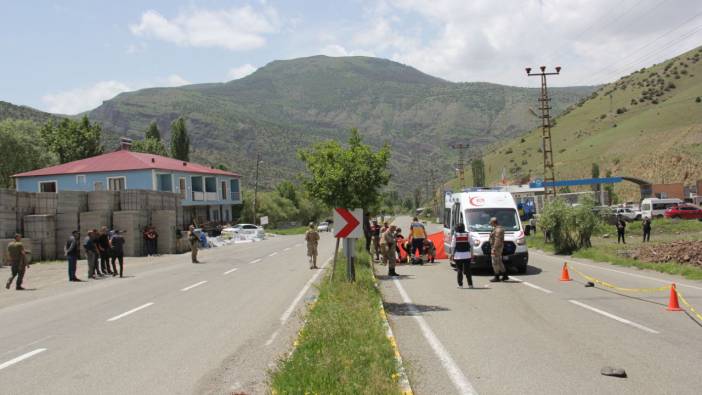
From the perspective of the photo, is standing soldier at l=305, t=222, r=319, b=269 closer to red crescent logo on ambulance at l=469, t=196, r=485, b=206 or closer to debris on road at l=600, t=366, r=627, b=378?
red crescent logo on ambulance at l=469, t=196, r=485, b=206

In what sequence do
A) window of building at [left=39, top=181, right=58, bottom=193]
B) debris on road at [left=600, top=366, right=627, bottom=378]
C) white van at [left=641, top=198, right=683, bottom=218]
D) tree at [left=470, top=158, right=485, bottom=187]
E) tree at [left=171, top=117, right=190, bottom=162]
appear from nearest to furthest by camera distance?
debris on road at [left=600, top=366, right=627, bottom=378] < white van at [left=641, top=198, right=683, bottom=218] < window of building at [left=39, top=181, right=58, bottom=193] < tree at [left=171, top=117, right=190, bottom=162] < tree at [left=470, top=158, right=485, bottom=187]

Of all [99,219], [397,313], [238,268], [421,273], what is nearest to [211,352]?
[397,313]

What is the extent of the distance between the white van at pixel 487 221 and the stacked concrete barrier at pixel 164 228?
67.3 ft

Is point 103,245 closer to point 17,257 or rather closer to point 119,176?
point 17,257

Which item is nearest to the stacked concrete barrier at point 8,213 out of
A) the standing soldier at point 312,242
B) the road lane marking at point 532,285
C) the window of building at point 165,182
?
the standing soldier at point 312,242

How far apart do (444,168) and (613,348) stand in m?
174

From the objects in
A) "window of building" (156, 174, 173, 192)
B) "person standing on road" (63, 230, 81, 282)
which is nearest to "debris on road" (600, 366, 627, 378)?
"person standing on road" (63, 230, 81, 282)

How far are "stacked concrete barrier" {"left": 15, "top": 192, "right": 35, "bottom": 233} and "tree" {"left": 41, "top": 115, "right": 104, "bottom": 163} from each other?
5185 centimetres

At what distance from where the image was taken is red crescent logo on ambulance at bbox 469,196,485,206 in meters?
21.2

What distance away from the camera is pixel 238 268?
25.1 meters

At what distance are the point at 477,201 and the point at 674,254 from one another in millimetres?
6718

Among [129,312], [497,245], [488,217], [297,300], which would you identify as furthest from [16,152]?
[497,245]

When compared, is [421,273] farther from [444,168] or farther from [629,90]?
[444,168]

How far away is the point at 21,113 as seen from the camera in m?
112
